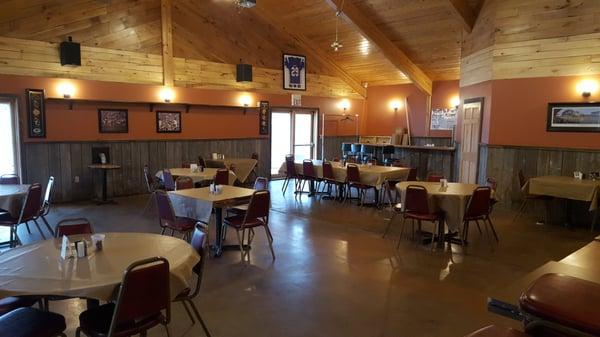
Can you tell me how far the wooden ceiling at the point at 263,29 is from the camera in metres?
7.72

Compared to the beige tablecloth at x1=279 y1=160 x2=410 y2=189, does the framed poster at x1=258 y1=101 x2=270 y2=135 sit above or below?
above

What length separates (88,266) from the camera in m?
2.48

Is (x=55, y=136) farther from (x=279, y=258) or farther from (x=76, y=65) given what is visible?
(x=279, y=258)

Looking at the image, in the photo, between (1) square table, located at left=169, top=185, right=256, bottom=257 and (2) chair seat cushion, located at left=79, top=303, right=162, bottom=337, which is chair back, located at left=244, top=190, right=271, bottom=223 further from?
(2) chair seat cushion, located at left=79, top=303, right=162, bottom=337

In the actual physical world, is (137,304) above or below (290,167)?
below

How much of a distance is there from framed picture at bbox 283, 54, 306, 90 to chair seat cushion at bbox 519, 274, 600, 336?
10257 millimetres

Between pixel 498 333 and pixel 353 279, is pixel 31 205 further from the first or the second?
pixel 498 333

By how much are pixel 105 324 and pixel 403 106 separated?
11.3m

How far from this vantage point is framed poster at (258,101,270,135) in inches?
432

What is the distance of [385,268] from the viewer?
180 inches

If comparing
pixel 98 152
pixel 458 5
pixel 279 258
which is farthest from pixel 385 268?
pixel 98 152

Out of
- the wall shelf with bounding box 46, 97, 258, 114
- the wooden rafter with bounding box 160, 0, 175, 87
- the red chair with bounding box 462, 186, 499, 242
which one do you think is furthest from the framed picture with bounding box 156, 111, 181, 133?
the red chair with bounding box 462, 186, 499, 242

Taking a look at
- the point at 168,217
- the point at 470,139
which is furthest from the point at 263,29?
the point at 168,217

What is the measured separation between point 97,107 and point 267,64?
4445 millimetres
